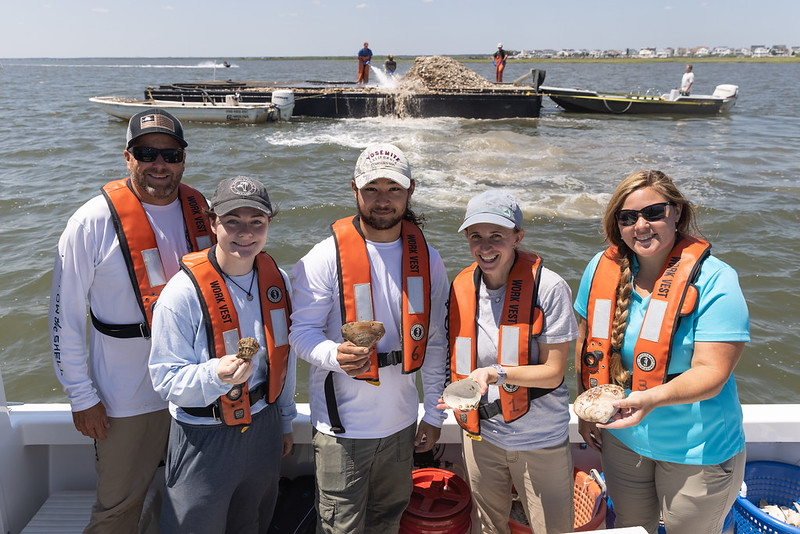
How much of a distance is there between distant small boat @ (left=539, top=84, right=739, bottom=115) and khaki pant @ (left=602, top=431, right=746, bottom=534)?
2764 centimetres

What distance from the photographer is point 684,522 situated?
2.46m

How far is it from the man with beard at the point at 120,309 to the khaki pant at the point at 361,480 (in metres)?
0.92

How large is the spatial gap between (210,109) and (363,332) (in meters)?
23.2

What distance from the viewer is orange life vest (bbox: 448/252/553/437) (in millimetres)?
2512

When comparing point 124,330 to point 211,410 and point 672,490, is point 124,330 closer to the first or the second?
point 211,410

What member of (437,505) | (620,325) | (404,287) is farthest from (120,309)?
(620,325)

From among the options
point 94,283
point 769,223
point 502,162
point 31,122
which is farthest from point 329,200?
point 31,122

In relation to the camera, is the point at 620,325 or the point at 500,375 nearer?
the point at 500,375

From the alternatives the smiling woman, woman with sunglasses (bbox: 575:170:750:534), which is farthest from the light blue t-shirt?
the smiling woman

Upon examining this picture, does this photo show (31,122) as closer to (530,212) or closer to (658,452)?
(530,212)

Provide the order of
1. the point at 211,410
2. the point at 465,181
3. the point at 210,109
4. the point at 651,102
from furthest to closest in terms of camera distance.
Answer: the point at 651,102 → the point at 210,109 → the point at 465,181 → the point at 211,410

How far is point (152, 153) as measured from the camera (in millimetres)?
2727

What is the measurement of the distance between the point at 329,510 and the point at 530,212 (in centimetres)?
1082

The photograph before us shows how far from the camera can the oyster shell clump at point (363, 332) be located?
7.55 ft
